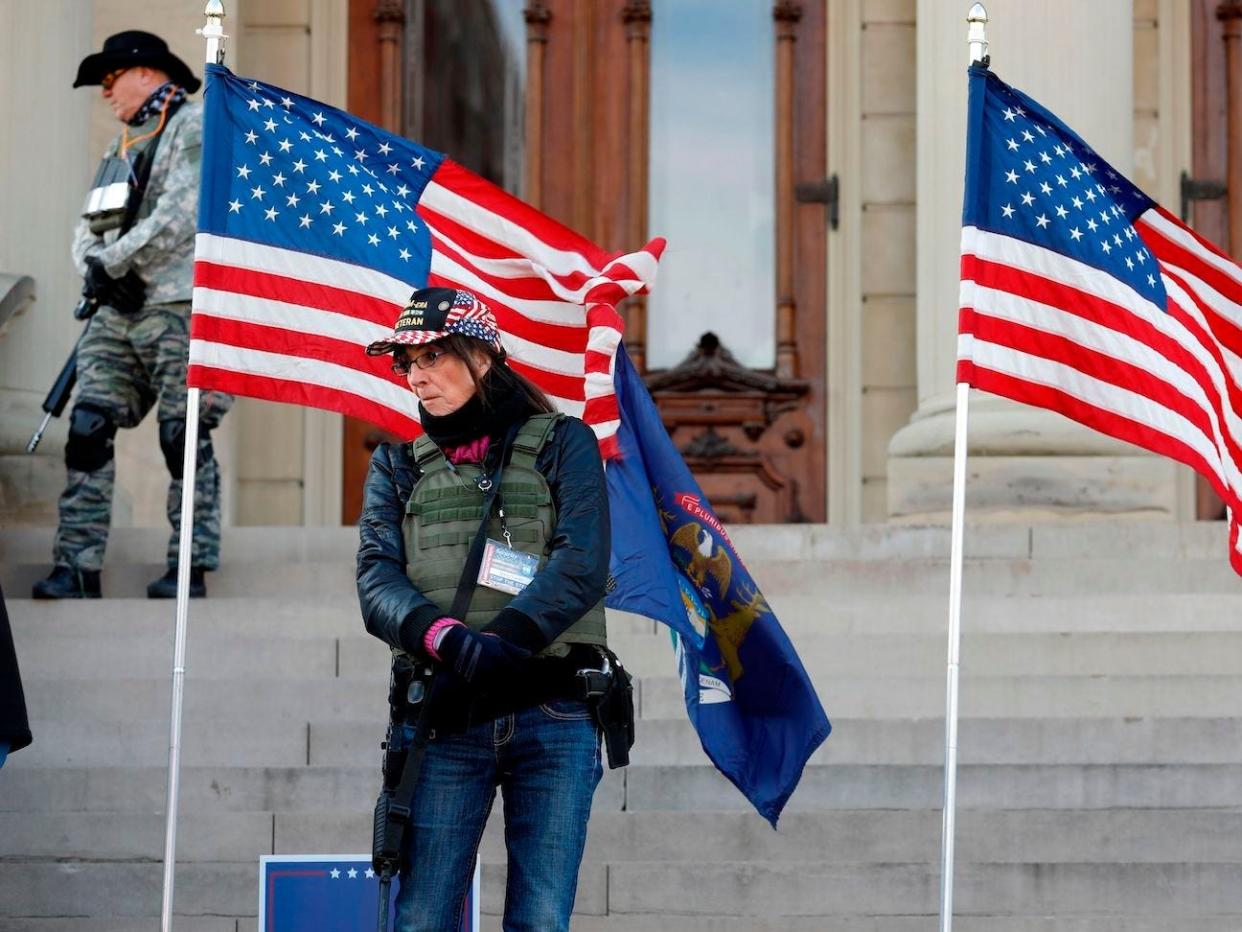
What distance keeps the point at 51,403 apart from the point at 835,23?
581cm

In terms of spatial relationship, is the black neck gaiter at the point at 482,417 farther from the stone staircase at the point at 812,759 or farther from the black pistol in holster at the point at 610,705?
the stone staircase at the point at 812,759

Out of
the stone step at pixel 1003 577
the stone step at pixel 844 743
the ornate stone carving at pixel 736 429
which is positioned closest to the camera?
the stone step at pixel 844 743

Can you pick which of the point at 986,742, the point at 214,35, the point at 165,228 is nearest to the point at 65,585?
the point at 165,228

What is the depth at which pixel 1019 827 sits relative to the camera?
7555mm

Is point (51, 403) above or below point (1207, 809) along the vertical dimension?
above

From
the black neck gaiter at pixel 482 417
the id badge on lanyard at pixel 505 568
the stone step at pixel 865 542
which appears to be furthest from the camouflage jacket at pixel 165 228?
the id badge on lanyard at pixel 505 568

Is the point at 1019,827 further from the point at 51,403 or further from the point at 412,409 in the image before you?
the point at 51,403

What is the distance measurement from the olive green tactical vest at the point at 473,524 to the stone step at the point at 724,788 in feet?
8.38

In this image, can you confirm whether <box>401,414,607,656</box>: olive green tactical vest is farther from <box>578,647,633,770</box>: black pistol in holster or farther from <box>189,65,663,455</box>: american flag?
<box>189,65,663,455</box>: american flag

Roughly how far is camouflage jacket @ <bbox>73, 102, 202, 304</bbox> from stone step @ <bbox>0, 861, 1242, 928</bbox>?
291cm

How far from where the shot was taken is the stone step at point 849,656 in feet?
29.1

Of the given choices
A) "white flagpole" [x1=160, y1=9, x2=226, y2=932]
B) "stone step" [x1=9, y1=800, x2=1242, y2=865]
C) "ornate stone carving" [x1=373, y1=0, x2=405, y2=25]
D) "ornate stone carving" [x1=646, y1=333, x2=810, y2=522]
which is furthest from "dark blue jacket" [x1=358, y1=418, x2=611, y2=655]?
"ornate stone carving" [x1=373, y1=0, x2=405, y2=25]

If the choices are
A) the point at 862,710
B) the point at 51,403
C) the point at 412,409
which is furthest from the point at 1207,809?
the point at 51,403

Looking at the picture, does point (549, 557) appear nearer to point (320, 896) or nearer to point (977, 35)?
point (320, 896)
